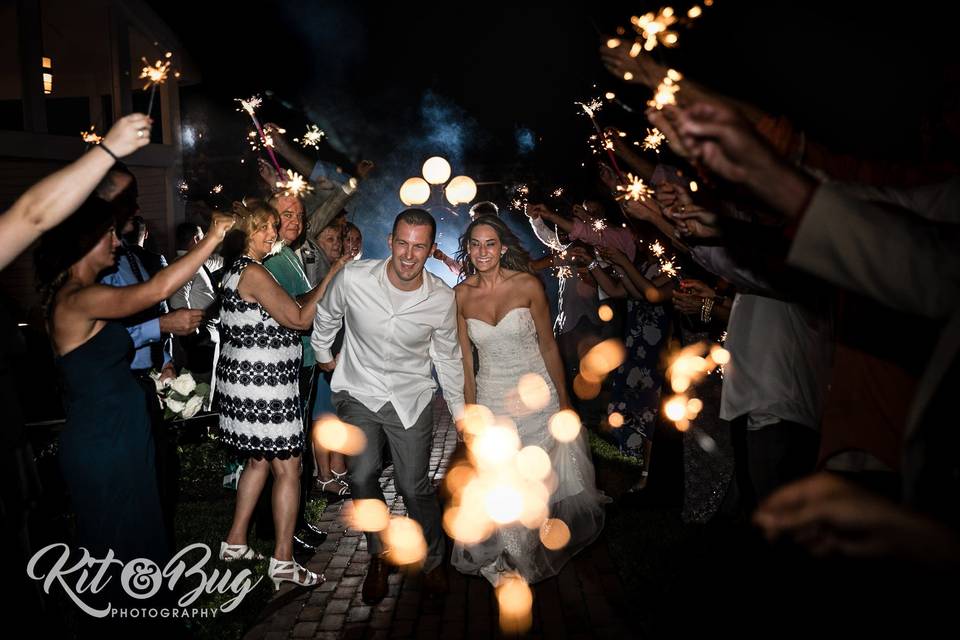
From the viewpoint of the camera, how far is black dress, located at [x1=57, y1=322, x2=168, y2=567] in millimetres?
3336

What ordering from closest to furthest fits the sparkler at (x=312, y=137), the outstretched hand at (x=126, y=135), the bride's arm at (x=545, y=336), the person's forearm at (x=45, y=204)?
the person's forearm at (x=45, y=204) → the outstretched hand at (x=126, y=135) → the bride's arm at (x=545, y=336) → the sparkler at (x=312, y=137)

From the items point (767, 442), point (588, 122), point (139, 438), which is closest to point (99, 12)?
point (588, 122)

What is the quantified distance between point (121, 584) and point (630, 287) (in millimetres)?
4673

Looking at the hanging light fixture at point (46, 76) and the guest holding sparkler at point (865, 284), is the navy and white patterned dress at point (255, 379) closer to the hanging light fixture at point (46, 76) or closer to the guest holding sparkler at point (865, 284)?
the guest holding sparkler at point (865, 284)

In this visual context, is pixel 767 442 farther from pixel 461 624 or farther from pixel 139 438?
pixel 139 438

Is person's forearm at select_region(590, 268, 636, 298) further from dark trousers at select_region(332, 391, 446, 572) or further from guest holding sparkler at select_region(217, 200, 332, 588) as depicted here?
guest holding sparkler at select_region(217, 200, 332, 588)

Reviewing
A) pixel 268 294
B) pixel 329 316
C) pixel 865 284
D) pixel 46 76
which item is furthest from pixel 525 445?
pixel 46 76

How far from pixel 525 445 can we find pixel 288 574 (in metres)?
1.98

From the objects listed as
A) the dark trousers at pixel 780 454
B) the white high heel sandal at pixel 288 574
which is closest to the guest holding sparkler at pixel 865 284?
the dark trousers at pixel 780 454

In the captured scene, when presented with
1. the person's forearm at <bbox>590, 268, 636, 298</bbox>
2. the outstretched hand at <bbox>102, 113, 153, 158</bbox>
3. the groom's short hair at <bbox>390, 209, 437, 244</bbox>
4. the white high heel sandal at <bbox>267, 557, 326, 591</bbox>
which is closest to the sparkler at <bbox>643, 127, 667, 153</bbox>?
the person's forearm at <bbox>590, 268, 636, 298</bbox>

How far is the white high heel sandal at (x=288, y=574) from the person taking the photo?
14.6ft

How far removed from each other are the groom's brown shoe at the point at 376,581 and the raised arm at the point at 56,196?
3033 mm

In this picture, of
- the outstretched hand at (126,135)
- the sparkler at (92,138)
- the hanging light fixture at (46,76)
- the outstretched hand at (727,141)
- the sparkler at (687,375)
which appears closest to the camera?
the outstretched hand at (727,141)

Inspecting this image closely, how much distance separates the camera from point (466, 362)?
514cm
